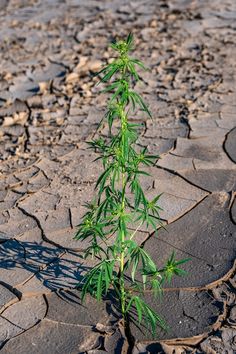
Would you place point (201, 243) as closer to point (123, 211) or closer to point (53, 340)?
point (123, 211)

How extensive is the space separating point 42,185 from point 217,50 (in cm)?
245

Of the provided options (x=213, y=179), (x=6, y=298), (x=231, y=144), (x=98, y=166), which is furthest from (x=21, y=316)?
(x=231, y=144)

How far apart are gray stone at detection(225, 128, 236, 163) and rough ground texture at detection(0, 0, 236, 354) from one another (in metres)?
0.01

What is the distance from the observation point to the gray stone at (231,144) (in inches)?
158


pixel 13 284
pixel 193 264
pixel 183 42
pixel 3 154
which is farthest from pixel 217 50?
pixel 13 284

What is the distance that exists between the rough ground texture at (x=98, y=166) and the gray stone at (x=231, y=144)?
1 cm

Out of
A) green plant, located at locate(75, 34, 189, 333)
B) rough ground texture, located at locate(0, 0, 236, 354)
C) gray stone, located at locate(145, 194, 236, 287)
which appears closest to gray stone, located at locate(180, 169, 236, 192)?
rough ground texture, located at locate(0, 0, 236, 354)

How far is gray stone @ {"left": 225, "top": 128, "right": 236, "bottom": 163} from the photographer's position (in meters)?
4.01

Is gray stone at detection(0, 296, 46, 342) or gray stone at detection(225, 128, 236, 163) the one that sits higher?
gray stone at detection(0, 296, 46, 342)

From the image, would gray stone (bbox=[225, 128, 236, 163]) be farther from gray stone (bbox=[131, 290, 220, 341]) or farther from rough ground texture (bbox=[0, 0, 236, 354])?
gray stone (bbox=[131, 290, 220, 341])

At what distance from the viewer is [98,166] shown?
3.97 m

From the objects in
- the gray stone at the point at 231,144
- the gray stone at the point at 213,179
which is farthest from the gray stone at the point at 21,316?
the gray stone at the point at 231,144

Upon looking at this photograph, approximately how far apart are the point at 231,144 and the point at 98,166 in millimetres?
879

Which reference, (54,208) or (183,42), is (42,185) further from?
(183,42)
